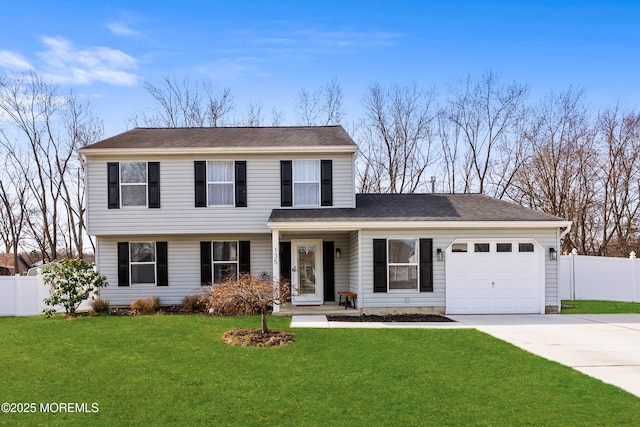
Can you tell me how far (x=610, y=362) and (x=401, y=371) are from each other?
3.94 metres

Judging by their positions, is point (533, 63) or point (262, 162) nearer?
point (262, 162)

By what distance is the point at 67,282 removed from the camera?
1504 centimetres

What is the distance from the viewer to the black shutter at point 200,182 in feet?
54.0

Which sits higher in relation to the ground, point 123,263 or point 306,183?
point 306,183

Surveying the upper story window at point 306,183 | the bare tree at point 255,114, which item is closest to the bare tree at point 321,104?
the bare tree at point 255,114

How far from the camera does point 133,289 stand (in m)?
16.9

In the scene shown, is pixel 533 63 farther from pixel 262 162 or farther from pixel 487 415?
pixel 487 415

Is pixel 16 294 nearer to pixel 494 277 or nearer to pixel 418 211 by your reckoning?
Answer: pixel 418 211

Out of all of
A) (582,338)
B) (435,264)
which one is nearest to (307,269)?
(435,264)

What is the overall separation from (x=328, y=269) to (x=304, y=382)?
31.2ft

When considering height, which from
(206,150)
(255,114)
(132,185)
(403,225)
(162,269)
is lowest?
(162,269)

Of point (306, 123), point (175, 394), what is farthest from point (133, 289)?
point (306, 123)

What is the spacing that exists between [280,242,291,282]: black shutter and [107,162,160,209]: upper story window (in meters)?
4.28

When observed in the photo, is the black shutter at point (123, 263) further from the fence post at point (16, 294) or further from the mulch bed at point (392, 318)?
the mulch bed at point (392, 318)
